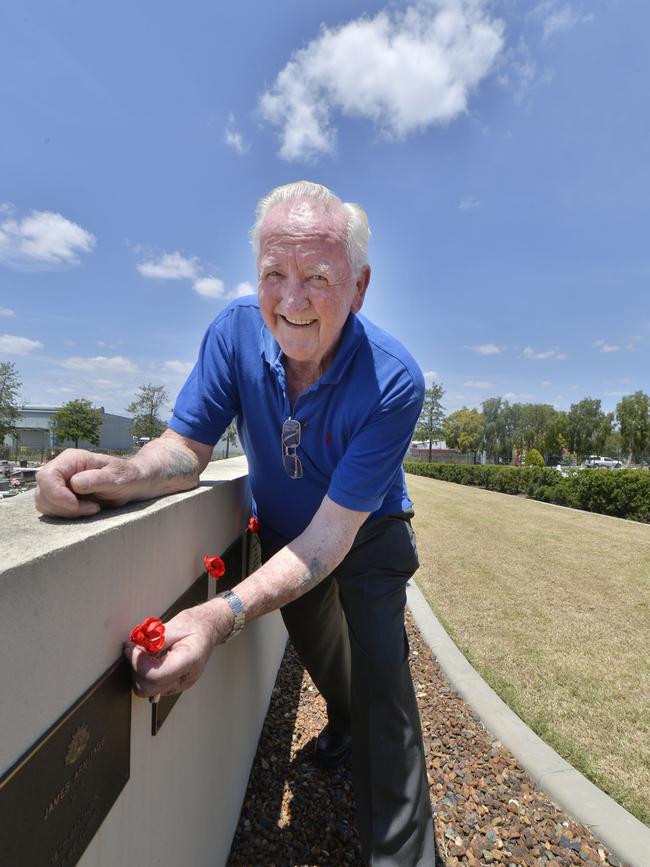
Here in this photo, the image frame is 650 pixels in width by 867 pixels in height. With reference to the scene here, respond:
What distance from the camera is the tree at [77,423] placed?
171ft

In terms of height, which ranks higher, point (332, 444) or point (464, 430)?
point (464, 430)

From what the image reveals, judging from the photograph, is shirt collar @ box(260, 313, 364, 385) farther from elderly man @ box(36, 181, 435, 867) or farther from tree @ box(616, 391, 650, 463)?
tree @ box(616, 391, 650, 463)

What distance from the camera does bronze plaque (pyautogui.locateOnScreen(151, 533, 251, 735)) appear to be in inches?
49.9

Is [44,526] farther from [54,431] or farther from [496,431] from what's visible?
[496,431]

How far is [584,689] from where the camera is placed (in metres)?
3.40

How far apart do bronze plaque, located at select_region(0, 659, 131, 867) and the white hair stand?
4.75 feet

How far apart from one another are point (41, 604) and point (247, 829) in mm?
2054

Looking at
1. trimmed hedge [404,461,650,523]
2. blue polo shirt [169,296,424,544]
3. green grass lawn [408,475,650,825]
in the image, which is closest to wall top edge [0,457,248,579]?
blue polo shirt [169,296,424,544]

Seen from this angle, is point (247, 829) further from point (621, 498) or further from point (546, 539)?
point (621, 498)

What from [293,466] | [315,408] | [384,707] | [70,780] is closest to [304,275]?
[315,408]

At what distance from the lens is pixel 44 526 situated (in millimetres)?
1027

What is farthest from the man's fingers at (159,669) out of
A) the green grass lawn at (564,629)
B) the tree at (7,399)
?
the tree at (7,399)

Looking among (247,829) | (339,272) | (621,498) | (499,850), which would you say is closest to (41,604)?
(339,272)

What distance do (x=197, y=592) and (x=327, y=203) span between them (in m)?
1.36
